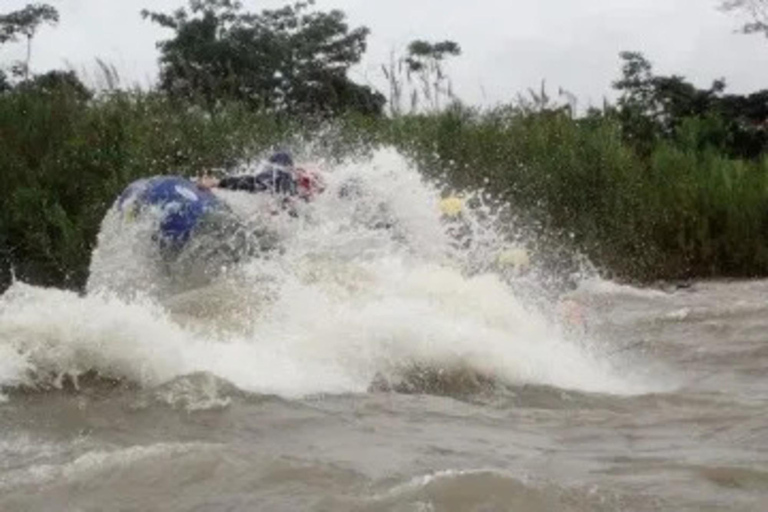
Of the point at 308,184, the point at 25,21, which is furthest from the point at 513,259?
the point at 25,21

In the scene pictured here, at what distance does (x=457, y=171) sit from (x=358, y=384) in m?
7.88

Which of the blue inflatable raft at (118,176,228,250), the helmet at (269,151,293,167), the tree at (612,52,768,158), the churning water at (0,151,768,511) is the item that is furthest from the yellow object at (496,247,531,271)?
the tree at (612,52,768,158)

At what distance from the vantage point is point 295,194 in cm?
905

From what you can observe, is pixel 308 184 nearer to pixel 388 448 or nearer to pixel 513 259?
pixel 513 259

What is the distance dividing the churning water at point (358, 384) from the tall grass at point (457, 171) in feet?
8.53

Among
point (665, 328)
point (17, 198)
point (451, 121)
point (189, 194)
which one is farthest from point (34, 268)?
point (665, 328)

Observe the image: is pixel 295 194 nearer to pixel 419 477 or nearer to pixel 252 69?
pixel 419 477

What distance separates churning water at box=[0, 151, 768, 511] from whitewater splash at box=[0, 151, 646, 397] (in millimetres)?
16

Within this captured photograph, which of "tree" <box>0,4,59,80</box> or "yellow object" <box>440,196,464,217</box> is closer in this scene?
"yellow object" <box>440,196,464,217</box>

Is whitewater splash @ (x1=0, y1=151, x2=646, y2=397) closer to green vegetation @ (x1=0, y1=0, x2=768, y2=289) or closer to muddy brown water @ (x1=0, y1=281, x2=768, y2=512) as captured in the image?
muddy brown water @ (x1=0, y1=281, x2=768, y2=512)

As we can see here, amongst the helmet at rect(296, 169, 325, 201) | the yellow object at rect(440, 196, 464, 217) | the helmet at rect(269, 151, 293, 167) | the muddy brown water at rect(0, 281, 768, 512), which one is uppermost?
the helmet at rect(269, 151, 293, 167)

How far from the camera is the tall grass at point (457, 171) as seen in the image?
1180cm

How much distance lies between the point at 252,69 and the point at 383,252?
63.2 ft

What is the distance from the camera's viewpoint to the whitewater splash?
5426mm
